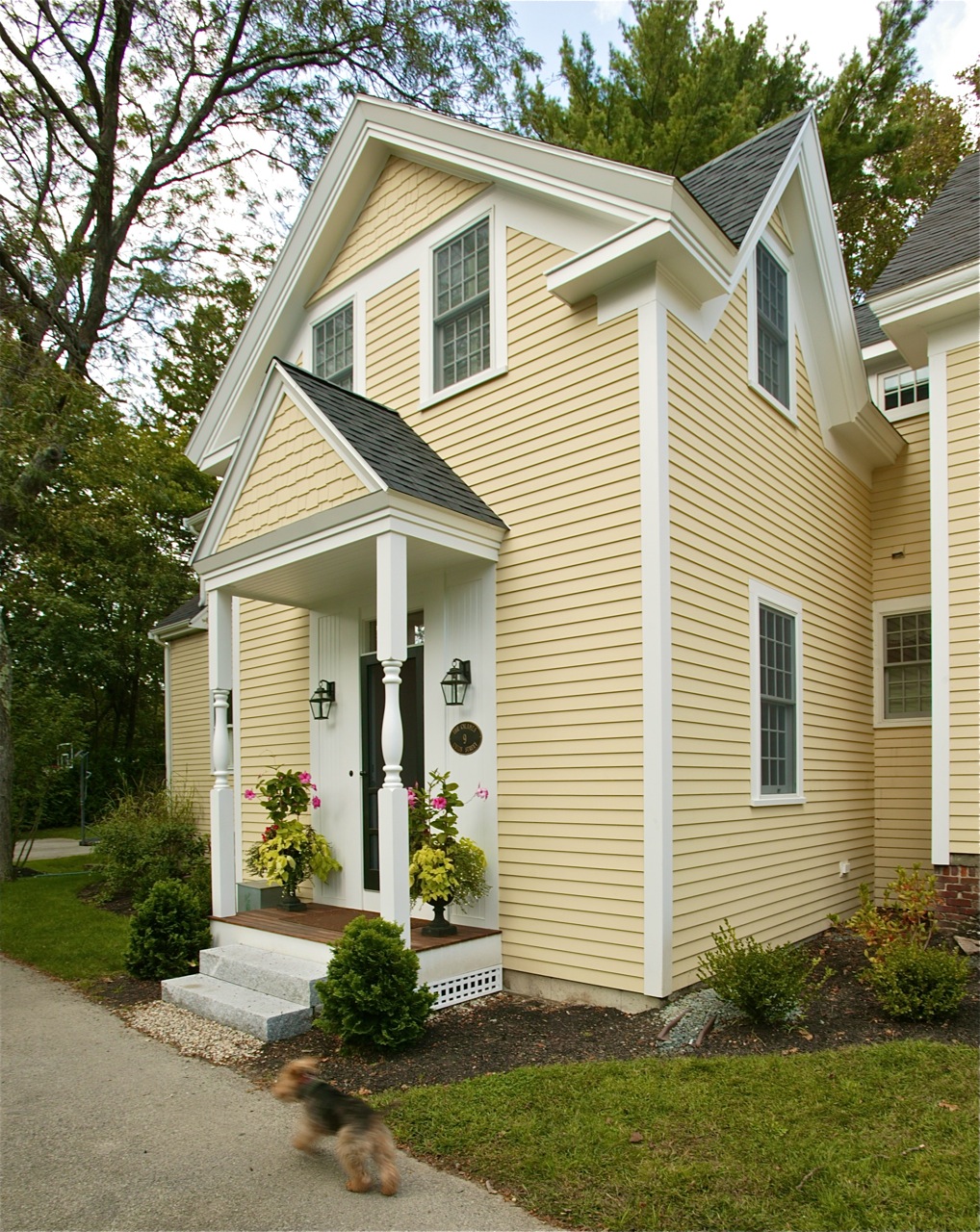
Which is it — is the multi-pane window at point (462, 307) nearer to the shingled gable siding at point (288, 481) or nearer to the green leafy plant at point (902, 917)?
the shingled gable siding at point (288, 481)

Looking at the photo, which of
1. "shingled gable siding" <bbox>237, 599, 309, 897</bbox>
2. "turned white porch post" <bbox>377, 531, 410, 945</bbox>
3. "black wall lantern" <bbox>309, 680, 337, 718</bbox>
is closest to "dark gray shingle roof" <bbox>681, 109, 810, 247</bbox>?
"turned white porch post" <bbox>377, 531, 410, 945</bbox>

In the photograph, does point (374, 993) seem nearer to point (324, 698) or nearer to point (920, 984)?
point (920, 984)

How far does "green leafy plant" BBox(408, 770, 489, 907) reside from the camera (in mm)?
6328

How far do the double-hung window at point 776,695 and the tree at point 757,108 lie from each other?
11010mm

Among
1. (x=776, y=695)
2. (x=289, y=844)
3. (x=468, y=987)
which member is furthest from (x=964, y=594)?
(x=289, y=844)

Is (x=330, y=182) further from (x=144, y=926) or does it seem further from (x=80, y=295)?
(x=80, y=295)

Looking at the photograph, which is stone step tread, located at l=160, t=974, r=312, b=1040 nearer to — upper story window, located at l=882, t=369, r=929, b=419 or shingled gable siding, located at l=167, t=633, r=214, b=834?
shingled gable siding, located at l=167, t=633, r=214, b=834

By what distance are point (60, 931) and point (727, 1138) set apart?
8.06 metres

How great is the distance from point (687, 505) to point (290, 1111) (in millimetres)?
4620

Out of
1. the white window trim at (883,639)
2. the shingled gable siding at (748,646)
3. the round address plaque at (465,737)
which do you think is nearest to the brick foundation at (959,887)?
the shingled gable siding at (748,646)

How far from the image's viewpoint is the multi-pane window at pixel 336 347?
927 centimetres

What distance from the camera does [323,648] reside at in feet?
28.6

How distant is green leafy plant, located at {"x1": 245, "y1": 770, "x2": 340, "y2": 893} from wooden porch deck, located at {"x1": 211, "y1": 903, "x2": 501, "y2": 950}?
11.8 inches

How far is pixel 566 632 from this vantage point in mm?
6551
